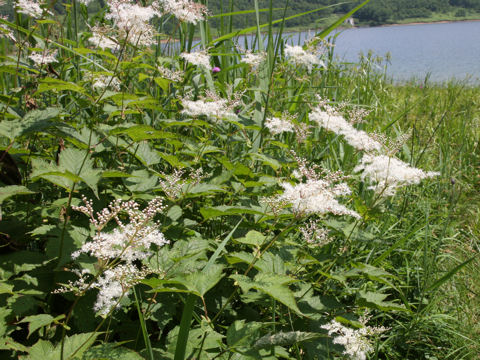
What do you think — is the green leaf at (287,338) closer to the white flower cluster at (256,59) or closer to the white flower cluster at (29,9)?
the white flower cluster at (29,9)

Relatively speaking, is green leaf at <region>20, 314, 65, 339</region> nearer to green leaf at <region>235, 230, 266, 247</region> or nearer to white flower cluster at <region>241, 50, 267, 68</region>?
green leaf at <region>235, 230, 266, 247</region>

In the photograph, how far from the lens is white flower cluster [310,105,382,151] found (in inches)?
70.6

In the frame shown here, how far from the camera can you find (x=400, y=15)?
178 feet

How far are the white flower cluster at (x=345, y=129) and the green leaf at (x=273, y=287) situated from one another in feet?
2.97

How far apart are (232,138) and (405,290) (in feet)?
4.98

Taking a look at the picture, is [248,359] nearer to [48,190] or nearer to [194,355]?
[194,355]

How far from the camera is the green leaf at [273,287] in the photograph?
3.54ft

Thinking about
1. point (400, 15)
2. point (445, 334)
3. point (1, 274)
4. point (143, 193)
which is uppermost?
point (400, 15)

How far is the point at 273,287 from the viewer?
1138mm

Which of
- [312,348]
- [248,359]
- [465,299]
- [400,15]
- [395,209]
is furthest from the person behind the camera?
[400,15]

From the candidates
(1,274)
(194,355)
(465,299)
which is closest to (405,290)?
(465,299)

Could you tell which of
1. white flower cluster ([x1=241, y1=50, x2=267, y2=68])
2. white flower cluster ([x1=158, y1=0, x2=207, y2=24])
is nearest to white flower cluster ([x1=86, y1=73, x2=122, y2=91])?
white flower cluster ([x1=158, y1=0, x2=207, y2=24])

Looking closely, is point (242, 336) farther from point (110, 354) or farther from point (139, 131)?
point (139, 131)

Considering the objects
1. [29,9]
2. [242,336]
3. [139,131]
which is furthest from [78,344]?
[29,9]
